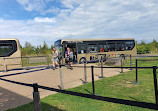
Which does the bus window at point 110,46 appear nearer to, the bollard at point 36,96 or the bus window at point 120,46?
the bus window at point 120,46

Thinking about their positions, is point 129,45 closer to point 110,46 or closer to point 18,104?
point 110,46

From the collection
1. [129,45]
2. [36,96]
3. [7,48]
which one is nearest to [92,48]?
[129,45]

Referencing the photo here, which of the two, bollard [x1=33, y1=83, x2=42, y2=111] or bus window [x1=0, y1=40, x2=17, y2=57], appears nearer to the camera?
bollard [x1=33, y1=83, x2=42, y2=111]

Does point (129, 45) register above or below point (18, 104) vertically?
above

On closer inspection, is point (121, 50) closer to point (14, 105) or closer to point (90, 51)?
point (90, 51)

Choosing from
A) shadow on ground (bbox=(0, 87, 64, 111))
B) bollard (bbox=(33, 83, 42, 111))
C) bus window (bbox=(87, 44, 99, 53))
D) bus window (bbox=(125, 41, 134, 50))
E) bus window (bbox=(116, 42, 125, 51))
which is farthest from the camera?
bus window (bbox=(125, 41, 134, 50))

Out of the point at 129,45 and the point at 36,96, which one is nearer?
the point at 36,96

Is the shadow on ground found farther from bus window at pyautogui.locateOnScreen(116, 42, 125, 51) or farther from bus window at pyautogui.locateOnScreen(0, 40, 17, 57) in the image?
bus window at pyautogui.locateOnScreen(116, 42, 125, 51)

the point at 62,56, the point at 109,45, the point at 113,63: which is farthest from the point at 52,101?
the point at 109,45

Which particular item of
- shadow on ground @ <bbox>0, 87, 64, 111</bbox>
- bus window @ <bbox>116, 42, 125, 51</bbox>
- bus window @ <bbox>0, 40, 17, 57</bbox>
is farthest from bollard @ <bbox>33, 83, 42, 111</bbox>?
bus window @ <bbox>116, 42, 125, 51</bbox>

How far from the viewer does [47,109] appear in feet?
12.1

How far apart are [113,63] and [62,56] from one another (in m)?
5.80

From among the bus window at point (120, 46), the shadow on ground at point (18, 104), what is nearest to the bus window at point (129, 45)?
the bus window at point (120, 46)

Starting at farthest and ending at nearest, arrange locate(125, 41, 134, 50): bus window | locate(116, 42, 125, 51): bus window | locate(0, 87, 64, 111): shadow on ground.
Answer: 1. locate(125, 41, 134, 50): bus window
2. locate(116, 42, 125, 51): bus window
3. locate(0, 87, 64, 111): shadow on ground
